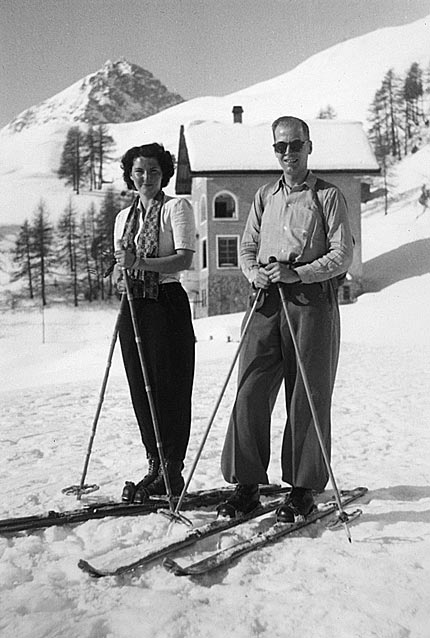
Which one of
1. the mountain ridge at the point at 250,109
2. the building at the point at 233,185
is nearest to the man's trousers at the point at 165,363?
the building at the point at 233,185

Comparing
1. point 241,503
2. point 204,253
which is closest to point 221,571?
point 241,503

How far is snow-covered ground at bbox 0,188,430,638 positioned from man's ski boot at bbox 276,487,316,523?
4.5 inches

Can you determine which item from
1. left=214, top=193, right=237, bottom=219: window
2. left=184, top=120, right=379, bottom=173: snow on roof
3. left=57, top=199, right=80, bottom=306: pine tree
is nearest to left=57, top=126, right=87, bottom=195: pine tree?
left=57, top=199, right=80, bottom=306: pine tree

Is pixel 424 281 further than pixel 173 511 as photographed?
Yes

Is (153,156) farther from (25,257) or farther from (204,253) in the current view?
(25,257)

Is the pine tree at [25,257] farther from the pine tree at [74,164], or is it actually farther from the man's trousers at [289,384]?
the man's trousers at [289,384]

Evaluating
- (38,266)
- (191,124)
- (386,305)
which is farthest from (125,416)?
(38,266)

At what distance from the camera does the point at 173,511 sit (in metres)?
3.77

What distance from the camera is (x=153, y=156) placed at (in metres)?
4.16

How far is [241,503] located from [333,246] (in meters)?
1.48

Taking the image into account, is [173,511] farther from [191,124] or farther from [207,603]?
[191,124]

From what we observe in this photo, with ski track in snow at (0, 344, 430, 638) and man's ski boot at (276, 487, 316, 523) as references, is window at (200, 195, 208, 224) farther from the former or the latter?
man's ski boot at (276, 487, 316, 523)

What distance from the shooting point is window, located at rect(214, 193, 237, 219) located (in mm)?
31938

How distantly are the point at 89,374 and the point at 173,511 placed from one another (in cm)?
1324
